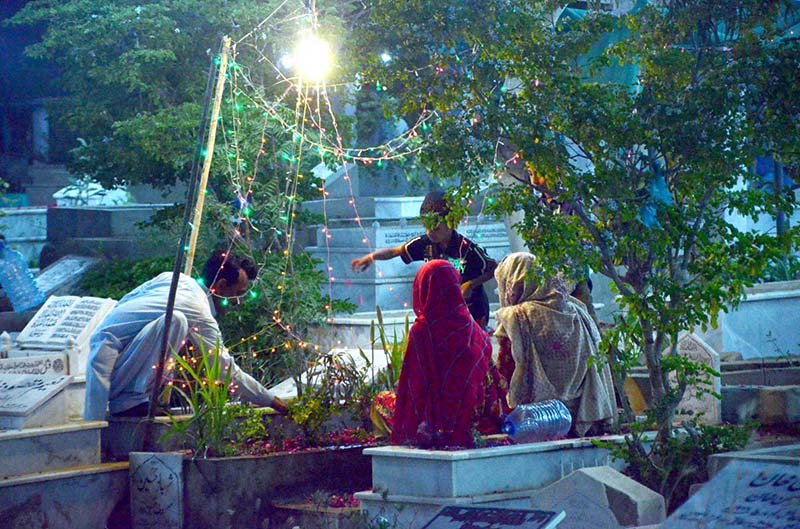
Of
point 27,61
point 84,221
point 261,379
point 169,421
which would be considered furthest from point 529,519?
point 27,61

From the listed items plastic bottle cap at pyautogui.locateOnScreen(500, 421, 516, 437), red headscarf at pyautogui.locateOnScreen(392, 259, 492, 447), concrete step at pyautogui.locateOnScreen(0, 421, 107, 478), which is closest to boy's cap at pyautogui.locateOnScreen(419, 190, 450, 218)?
red headscarf at pyautogui.locateOnScreen(392, 259, 492, 447)

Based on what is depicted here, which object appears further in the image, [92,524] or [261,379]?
[261,379]

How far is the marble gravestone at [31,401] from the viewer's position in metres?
8.23

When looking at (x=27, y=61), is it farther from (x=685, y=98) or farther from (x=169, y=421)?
(x=685, y=98)

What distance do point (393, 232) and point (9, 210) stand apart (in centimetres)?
918

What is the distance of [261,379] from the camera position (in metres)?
11.5

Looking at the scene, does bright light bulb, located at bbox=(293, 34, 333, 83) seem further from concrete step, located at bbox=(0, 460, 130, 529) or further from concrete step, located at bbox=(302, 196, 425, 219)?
concrete step, located at bbox=(302, 196, 425, 219)

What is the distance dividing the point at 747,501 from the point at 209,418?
4235 mm

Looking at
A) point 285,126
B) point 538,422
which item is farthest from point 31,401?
point 285,126

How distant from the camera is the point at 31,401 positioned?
8312mm

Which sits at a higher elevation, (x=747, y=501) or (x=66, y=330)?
(x=66, y=330)

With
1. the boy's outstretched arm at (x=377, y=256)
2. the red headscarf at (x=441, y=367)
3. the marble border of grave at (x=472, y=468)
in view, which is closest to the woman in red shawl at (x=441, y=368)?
the red headscarf at (x=441, y=367)

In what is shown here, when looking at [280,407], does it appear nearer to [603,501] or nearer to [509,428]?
[509,428]

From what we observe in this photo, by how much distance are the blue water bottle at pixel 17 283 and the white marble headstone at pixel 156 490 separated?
957 centimetres
